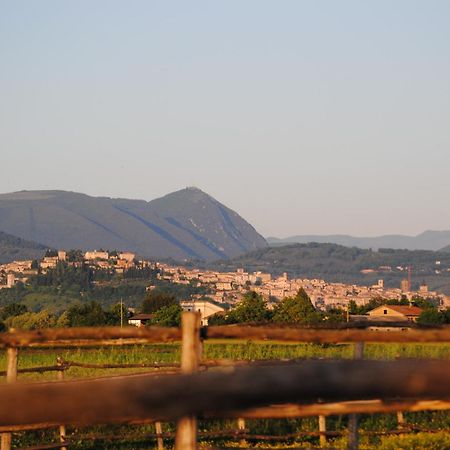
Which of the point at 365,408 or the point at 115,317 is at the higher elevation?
the point at 365,408

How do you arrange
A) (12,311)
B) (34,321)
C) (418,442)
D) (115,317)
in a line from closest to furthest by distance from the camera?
(418,442) < (34,321) < (115,317) < (12,311)

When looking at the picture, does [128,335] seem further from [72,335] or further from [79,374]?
[79,374]

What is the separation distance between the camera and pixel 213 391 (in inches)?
Result: 119

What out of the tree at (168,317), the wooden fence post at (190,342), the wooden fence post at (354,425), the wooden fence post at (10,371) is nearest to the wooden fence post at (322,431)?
the wooden fence post at (10,371)

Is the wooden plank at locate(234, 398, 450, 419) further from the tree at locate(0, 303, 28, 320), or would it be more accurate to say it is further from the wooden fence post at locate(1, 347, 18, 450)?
the tree at locate(0, 303, 28, 320)

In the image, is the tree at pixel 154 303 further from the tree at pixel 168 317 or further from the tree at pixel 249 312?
the tree at pixel 168 317

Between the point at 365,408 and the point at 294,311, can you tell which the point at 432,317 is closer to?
the point at 294,311

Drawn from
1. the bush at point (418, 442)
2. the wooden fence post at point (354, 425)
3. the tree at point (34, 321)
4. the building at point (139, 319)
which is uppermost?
the wooden fence post at point (354, 425)

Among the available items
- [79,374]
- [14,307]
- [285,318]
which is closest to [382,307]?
[285,318]

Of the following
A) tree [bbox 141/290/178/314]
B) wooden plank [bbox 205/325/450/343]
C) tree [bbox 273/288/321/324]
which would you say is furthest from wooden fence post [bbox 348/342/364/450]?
tree [bbox 141/290/178/314]

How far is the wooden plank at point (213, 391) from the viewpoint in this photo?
270 centimetres

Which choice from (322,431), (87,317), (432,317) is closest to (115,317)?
(87,317)

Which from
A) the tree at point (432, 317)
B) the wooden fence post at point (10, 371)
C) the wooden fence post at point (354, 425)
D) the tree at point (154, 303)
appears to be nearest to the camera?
the wooden fence post at point (354, 425)

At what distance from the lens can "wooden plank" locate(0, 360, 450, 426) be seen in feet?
8.87
